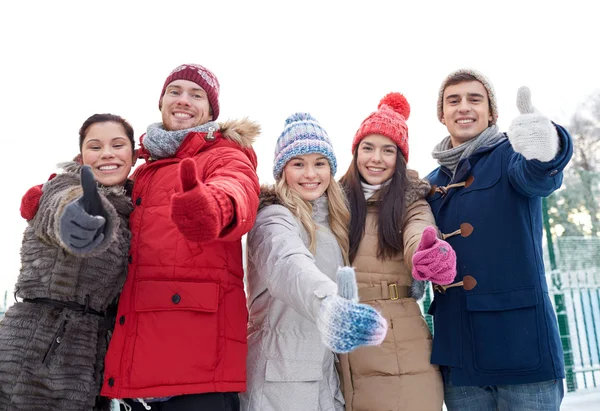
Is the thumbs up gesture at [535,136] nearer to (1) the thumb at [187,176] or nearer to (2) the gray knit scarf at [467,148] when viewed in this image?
(2) the gray knit scarf at [467,148]

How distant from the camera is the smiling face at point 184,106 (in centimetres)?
237

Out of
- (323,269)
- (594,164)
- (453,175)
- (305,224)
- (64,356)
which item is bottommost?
(64,356)

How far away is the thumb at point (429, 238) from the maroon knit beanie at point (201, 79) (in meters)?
1.25

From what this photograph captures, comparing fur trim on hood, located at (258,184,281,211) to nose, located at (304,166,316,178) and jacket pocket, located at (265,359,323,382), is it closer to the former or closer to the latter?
nose, located at (304,166,316,178)

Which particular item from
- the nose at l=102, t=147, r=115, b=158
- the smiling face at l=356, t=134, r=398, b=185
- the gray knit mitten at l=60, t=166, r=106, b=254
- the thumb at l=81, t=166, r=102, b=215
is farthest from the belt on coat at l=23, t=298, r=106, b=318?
the smiling face at l=356, t=134, r=398, b=185

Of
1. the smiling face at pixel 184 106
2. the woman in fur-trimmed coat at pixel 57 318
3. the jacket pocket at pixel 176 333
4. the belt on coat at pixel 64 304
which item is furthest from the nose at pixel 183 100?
the belt on coat at pixel 64 304

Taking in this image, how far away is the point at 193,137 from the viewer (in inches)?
84.7

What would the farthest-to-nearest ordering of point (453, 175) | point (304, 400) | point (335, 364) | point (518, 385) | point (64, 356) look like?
point (453, 175), point (335, 364), point (518, 385), point (304, 400), point (64, 356)

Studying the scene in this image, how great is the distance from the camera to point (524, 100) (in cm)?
203

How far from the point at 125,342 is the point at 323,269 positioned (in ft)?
2.90

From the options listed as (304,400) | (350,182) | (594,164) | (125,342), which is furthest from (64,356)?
(594,164)

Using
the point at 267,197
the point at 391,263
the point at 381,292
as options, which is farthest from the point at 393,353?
the point at 267,197

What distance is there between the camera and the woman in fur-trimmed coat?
1.79 m

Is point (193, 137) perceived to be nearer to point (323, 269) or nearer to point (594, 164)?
point (323, 269)
